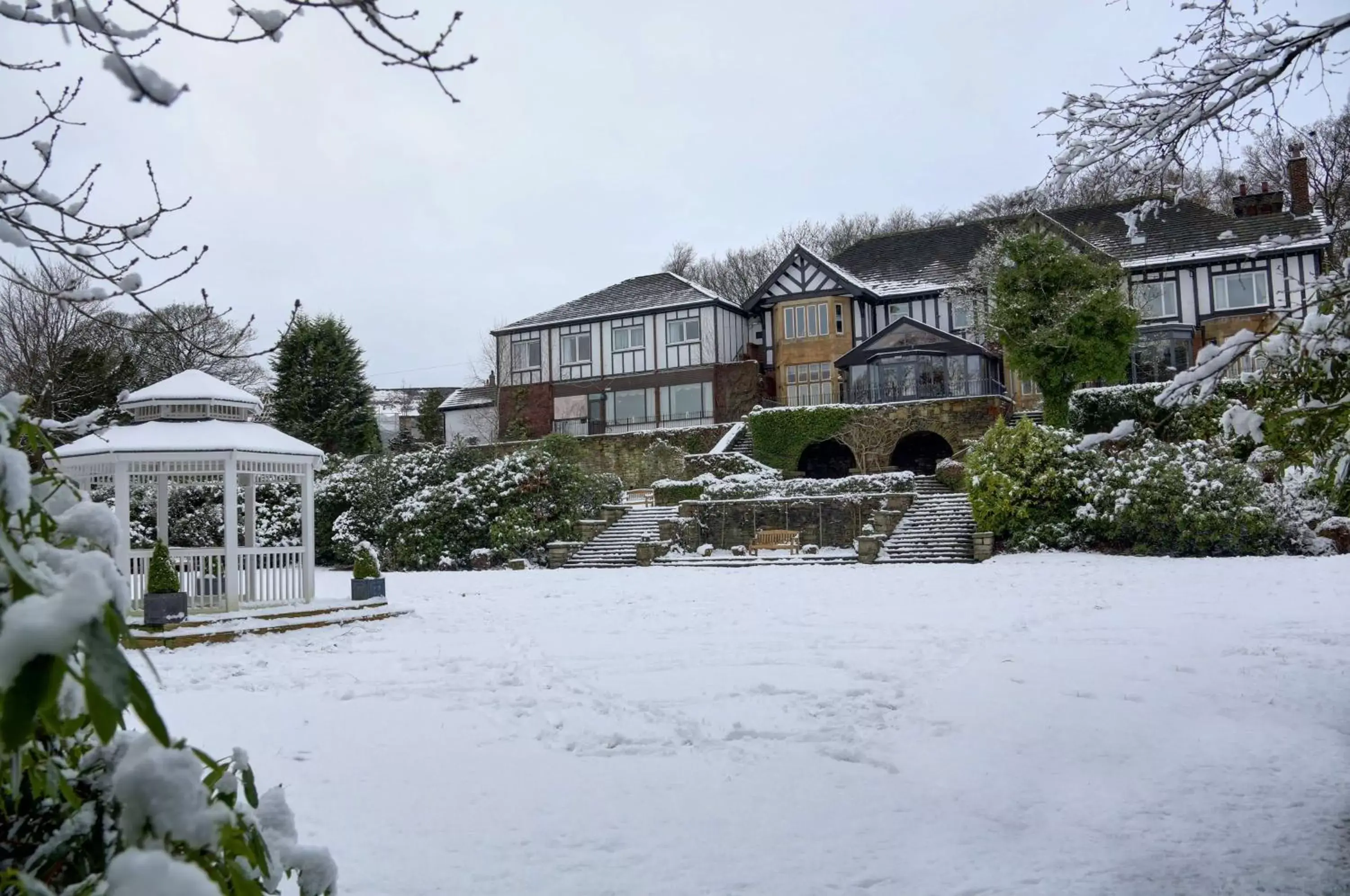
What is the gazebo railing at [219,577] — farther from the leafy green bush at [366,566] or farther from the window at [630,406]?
the window at [630,406]

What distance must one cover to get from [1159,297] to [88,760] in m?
34.5

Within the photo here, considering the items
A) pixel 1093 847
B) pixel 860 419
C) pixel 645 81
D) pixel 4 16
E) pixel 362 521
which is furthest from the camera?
pixel 860 419

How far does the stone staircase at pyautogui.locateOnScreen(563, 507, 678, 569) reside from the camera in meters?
21.0

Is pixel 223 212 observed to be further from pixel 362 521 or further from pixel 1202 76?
pixel 362 521

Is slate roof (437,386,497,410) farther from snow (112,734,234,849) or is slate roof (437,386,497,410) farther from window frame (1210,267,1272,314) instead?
snow (112,734,234,849)

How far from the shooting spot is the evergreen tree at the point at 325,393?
111 feet

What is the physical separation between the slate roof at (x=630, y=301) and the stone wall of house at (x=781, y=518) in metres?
14.9

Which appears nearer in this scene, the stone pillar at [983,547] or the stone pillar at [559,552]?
the stone pillar at [983,547]

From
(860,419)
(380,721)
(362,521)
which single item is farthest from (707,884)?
(860,419)

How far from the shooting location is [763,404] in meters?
36.4

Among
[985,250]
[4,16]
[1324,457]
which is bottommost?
[1324,457]

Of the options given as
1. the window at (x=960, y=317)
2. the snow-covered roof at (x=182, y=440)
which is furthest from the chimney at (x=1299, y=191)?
the snow-covered roof at (x=182, y=440)

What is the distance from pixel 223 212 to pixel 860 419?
88.5 ft

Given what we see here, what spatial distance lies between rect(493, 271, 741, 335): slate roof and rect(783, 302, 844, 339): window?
245 centimetres
